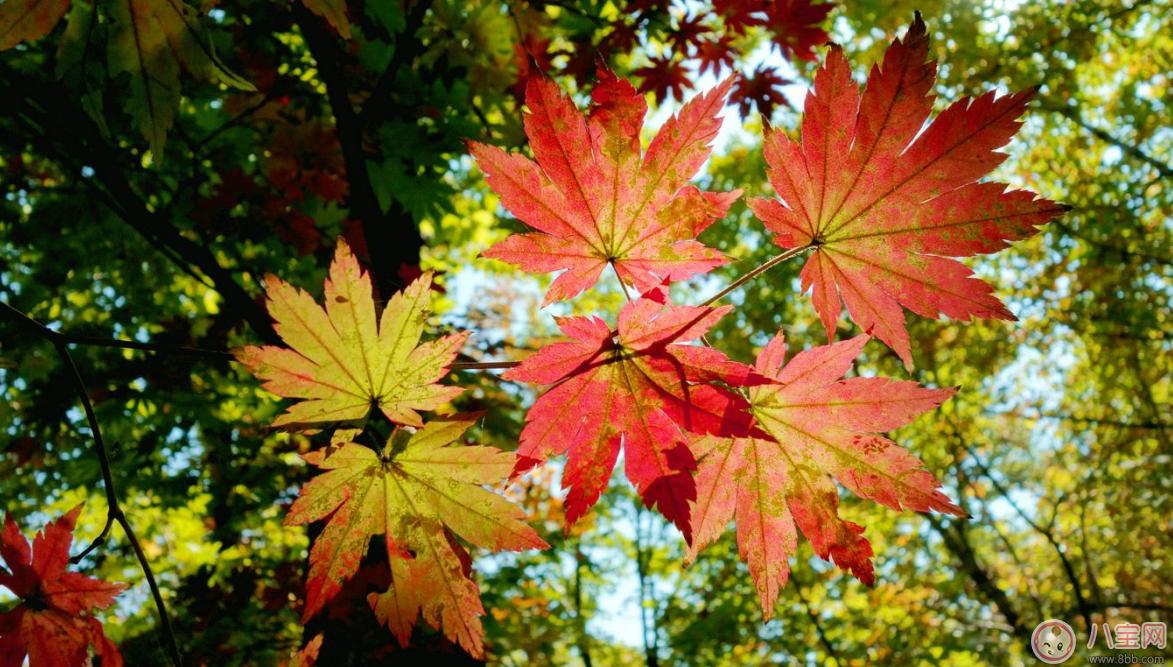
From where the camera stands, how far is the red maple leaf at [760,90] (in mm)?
3104

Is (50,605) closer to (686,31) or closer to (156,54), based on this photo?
(156,54)

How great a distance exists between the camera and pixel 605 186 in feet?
3.12

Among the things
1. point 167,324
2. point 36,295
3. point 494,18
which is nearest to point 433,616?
point 494,18

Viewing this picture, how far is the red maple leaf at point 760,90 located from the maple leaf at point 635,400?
8.23ft

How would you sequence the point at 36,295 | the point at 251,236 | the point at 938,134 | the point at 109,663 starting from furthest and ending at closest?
the point at 36,295, the point at 251,236, the point at 109,663, the point at 938,134

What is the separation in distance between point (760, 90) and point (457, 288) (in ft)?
12.4

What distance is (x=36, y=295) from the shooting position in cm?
393

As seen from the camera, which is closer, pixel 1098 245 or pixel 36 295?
pixel 36 295

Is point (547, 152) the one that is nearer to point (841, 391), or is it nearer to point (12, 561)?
point (841, 391)

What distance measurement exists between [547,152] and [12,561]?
4.38 feet

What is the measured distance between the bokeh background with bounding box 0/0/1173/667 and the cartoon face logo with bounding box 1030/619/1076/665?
58 centimetres

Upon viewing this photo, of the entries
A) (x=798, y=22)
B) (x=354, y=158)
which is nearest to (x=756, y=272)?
(x=354, y=158)

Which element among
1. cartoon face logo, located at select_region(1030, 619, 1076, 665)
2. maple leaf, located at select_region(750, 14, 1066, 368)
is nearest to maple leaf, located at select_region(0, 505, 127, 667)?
maple leaf, located at select_region(750, 14, 1066, 368)

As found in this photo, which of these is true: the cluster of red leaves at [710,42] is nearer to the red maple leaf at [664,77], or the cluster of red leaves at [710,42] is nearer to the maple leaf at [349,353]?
the red maple leaf at [664,77]
